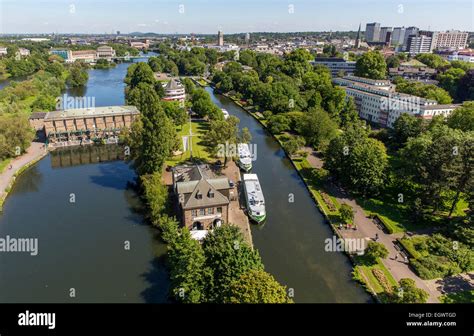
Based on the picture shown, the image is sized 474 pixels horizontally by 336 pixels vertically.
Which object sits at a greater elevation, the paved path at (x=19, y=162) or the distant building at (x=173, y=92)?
the distant building at (x=173, y=92)

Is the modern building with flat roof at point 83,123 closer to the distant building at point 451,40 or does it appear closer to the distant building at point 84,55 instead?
the distant building at point 84,55

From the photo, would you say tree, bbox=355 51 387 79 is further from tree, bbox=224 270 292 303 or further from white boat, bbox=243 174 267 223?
tree, bbox=224 270 292 303

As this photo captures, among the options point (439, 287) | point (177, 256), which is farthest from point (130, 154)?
point (439, 287)

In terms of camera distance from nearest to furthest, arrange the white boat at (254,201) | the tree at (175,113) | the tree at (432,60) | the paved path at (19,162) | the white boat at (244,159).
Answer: the white boat at (254,201) → the paved path at (19,162) → the white boat at (244,159) → the tree at (175,113) → the tree at (432,60)

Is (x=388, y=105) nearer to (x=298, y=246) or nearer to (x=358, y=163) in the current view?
(x=358, y=163)

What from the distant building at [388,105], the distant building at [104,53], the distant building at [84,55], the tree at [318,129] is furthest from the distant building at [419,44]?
the distant building at [84,55]

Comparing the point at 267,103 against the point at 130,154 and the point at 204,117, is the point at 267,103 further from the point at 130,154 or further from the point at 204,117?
the point at 130,154
